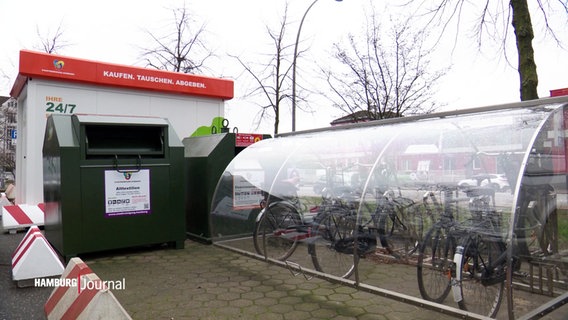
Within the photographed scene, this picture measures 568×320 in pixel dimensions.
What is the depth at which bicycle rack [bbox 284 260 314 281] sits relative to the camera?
4402mm

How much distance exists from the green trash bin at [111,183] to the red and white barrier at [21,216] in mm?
1749

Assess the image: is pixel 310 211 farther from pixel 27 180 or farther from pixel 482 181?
pixel 27 180

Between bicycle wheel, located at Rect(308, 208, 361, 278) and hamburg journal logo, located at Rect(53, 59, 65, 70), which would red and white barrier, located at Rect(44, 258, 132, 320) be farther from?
hamburg journal logo, located at Rect(53, 59, 65, 70)

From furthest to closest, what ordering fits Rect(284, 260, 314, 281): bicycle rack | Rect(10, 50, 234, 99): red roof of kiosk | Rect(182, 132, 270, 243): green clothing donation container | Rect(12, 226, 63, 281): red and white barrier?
Rect(10, 50, 234, 99): red roof of kiosk < Rect(182, 132, 270, 243): green clothing donation container < Rect(284, 260, 314, 281): bicycle rack < Rect(12, 226, 63, 281): red and white barrier

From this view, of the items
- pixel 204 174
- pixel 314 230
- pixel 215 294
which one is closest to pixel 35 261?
pixel 215 294

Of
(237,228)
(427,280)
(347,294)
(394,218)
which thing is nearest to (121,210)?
(237,228)

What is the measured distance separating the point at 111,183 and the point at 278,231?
7.48ft

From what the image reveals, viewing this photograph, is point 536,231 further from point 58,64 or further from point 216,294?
point 58,64

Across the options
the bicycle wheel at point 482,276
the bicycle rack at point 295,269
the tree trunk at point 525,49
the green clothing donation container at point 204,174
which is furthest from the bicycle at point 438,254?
the green clothing donation container at point 204,174

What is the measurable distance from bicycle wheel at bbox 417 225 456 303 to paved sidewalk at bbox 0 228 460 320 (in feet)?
0.77

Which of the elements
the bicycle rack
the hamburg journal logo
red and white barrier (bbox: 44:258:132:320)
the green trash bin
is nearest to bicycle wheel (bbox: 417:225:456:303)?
the bicycle rack

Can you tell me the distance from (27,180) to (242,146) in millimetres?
4045

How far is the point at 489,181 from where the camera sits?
3324 millimetres

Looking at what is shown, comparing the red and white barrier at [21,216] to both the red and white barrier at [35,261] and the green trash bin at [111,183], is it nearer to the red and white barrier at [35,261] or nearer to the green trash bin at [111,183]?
the green trash bin at [111,183]
